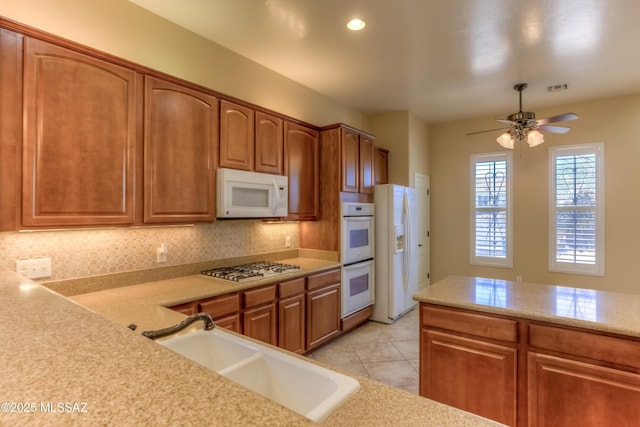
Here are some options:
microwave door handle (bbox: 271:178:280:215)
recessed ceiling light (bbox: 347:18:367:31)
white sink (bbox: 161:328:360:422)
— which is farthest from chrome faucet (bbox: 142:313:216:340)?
recessed ceiling light (bbox: 347:18:367:31)

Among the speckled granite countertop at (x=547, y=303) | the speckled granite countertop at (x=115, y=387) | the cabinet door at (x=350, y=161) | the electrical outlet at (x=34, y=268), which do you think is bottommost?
the speckled granite countertop at (x=547, y=303)

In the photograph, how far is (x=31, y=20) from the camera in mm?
1966

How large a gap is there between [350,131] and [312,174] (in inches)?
27.6

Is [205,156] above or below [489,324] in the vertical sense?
above

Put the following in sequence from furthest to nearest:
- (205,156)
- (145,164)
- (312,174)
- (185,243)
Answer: (312,174) → (185,243) → (205,156) → (145,164)

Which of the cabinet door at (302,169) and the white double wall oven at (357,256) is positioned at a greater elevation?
the cabinet door at (302,169)

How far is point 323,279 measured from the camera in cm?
325

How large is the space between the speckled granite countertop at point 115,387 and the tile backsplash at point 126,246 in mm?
1248

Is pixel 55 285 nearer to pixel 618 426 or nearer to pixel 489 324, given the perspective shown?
pixel 489 324

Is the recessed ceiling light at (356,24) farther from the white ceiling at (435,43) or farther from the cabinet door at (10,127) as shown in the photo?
the cabinet door at (10,127)

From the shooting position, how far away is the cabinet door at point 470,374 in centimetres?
179

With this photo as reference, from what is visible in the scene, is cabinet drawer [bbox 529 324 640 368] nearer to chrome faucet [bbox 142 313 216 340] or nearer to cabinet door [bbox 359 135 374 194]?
chrome faucet [bbox 142 313 216 340]

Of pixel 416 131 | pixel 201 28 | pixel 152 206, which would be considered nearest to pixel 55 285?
pixel 152 206

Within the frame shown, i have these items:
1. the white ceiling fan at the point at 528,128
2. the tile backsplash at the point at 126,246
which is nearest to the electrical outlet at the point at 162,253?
the tile backsplash at the point at 126,246
